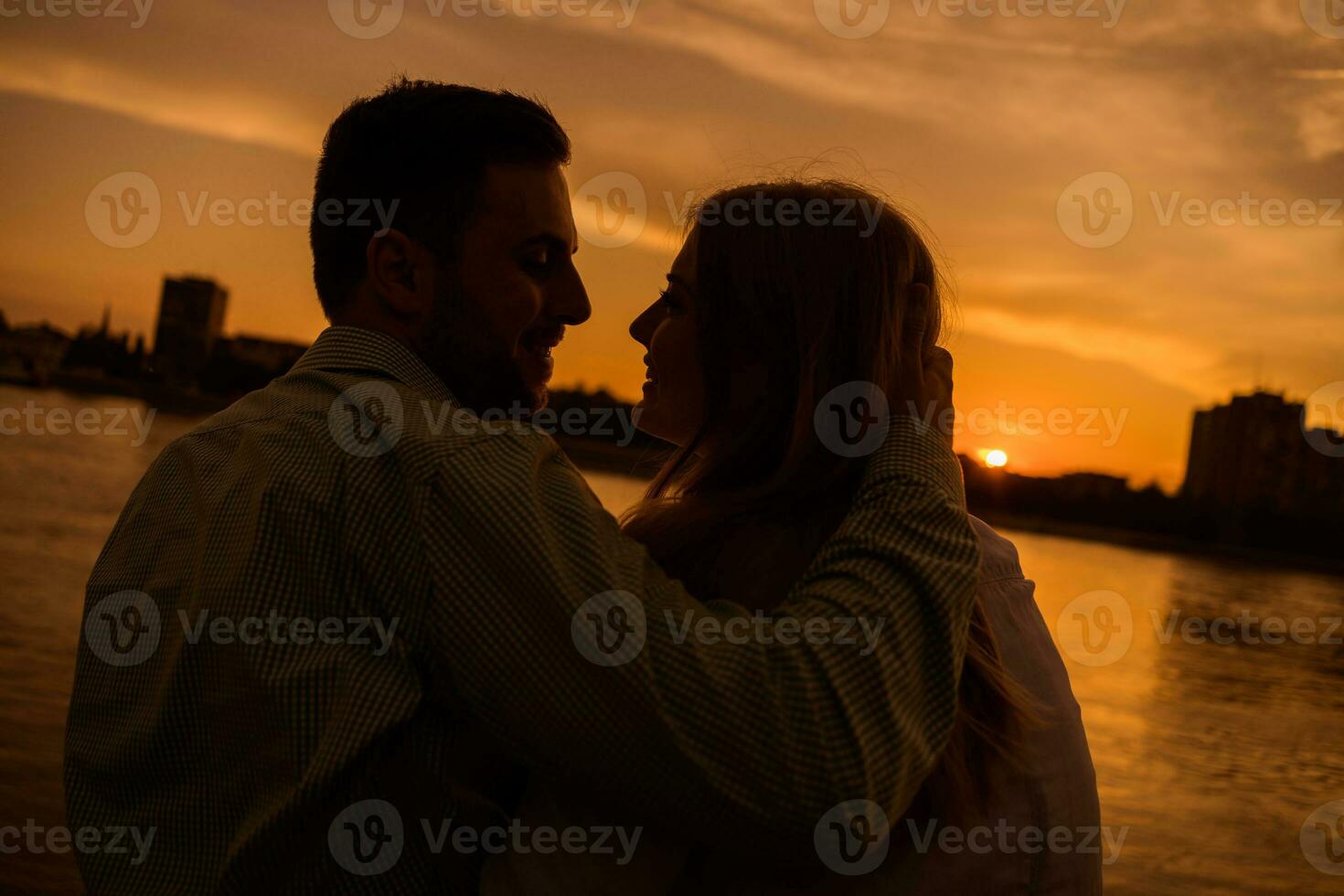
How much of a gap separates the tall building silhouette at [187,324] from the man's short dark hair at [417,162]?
123ft

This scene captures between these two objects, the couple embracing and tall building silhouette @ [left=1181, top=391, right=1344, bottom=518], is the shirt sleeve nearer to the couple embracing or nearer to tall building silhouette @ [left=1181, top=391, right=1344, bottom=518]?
the couple embracing

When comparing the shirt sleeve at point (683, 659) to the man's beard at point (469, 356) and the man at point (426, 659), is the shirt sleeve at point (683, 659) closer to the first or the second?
the man at point (426, 659)

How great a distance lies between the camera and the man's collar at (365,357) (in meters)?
1.51

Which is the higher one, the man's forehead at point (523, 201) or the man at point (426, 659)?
the man's forehead at point (523, 201)

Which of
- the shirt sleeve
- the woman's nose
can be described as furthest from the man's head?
the shirt sleeve

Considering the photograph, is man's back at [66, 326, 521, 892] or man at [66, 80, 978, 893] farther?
man's back at [66, 326, 521, 892]

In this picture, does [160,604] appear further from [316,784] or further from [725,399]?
[725,399]

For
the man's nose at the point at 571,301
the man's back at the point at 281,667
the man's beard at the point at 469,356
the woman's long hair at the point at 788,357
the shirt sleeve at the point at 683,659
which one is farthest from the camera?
the man's nose at the point at 571,301

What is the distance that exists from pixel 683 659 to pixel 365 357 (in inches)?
27.6

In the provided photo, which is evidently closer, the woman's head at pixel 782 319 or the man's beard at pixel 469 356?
the woman's head at pixel 782 319

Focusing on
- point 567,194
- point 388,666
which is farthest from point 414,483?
point 567,194

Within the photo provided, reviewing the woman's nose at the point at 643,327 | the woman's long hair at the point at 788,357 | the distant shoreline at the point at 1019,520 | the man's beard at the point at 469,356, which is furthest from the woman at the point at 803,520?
the distant shoreline at the point at 1019,520

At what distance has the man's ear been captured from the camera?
1.80 metres

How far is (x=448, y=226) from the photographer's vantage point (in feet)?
6.11
